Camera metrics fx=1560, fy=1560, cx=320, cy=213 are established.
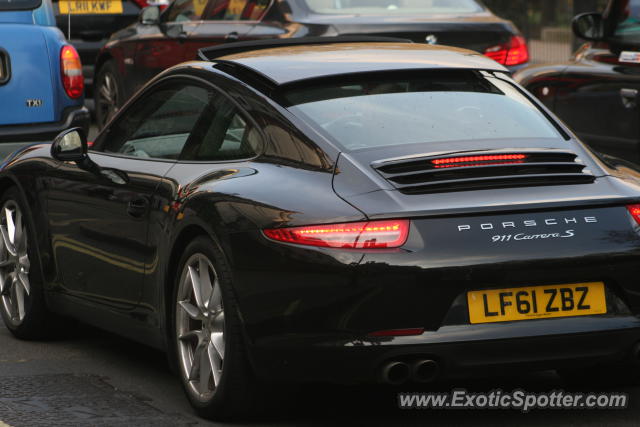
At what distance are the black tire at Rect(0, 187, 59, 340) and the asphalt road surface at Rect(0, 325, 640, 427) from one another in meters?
0.30

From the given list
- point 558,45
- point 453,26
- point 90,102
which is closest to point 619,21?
point 453,26

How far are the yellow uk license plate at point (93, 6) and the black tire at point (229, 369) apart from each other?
42.8 ft

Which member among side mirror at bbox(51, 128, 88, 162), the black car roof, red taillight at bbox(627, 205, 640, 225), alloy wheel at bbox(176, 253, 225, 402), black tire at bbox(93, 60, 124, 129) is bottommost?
black tire at bbox(93, 60, 124, 129)

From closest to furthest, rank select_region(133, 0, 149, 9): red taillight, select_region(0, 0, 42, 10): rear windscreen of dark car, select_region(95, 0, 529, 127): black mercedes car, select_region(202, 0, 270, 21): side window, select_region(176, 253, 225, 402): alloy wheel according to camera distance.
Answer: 1. select_region(176, 253, 225, 402): alloy wheel
2. select_region(0, 0, 42, 10): rear windscreen of dark car
3. select_region(95, 0, 529, 127): black mercedes car
4. select_region(202, 0, 270, 21): side window
5. select_region(133, 0, 149, 9): red taillight

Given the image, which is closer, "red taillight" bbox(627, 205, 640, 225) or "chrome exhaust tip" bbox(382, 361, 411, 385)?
"chrome exhaust tip" bbox(382, 361, 411, 385)

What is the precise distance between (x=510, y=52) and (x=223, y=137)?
7.44 m

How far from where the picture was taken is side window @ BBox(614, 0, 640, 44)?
1042cm

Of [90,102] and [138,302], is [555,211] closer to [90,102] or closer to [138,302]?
[138,302]

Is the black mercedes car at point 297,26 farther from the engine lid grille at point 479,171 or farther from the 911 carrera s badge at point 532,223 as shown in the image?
the 911 carrera s badge at point 532,223

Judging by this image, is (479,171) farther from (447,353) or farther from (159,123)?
(159,123)

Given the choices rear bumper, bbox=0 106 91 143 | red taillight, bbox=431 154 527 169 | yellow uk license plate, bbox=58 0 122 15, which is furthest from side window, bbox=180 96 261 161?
yellow uk license plate, bbox=58 0 122 15

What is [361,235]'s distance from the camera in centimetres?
525

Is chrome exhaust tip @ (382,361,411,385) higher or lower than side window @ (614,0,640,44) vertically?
higher

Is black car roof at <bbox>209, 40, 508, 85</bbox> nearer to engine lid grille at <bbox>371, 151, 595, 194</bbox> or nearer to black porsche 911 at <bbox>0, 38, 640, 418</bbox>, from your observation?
black porsche 911 at <bbox>0, 38, 640, 418</bbox>
